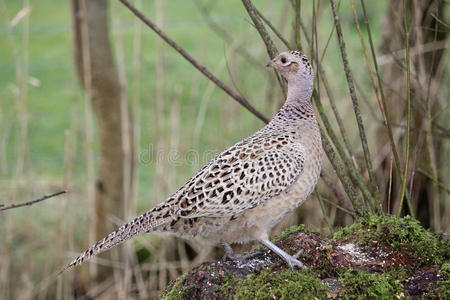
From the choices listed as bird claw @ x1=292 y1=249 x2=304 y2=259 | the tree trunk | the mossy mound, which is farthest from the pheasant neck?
the tree trunk

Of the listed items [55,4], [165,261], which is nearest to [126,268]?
[165,261]

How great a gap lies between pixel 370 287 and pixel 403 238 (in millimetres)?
354

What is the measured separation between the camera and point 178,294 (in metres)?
2.46

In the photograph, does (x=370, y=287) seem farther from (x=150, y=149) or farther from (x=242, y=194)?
(x=150, y=149)

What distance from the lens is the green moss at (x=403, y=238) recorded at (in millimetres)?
2580

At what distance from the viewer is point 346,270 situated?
250 centimetres

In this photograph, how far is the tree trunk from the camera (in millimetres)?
5094

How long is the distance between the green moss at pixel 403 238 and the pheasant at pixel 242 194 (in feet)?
1.28

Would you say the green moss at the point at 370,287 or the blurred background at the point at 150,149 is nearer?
the green moss at the point at 370,287

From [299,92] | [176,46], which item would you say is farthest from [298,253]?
[176,46]

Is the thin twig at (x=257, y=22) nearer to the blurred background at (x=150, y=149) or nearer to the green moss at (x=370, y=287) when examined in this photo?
the blurred background at (x=150, y=149)

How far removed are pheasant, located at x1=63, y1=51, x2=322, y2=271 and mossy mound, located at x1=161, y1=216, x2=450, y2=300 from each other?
0.18 meters

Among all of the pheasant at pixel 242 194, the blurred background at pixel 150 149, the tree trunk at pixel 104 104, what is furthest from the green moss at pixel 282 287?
the tree trunk at pixel 104 104

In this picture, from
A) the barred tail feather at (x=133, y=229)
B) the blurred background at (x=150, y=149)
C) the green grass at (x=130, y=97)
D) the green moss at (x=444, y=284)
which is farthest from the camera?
the green grass at (x=130, y=97)
